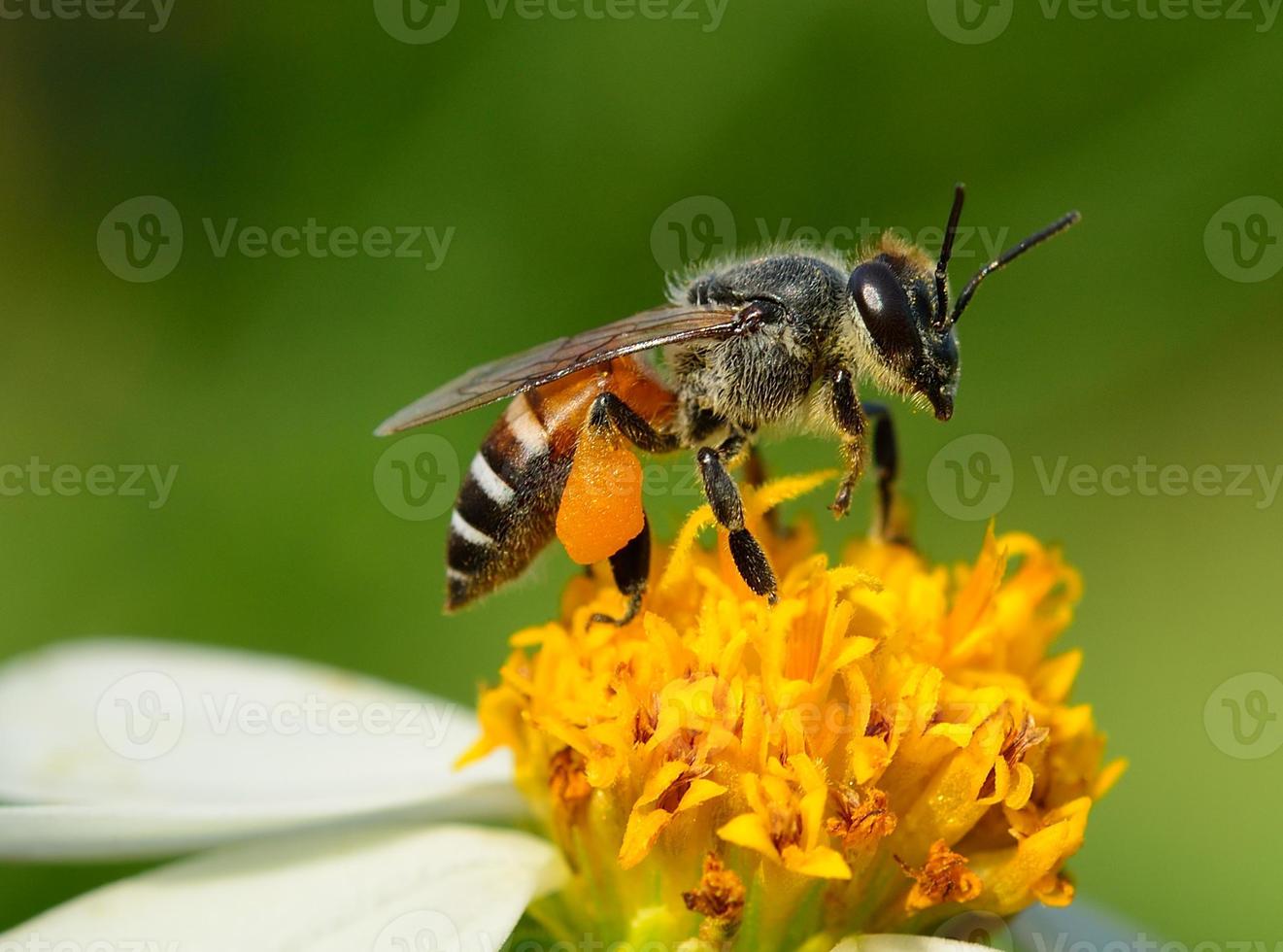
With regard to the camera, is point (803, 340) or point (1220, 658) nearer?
point (803, 340)

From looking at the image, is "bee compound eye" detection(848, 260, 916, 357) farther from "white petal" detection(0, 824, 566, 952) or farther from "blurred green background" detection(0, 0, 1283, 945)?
"blurred green background" detection(0, 0, 1283, 945)

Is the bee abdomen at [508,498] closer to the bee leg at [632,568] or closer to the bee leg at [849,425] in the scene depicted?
the bee leg at [632,568]

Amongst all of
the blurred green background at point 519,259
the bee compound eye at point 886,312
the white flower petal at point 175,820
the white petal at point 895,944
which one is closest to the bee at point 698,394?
the bee compound eye at point 886,312

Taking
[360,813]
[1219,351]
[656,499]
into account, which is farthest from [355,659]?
[1219,351]

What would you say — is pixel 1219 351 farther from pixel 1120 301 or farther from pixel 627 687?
pixel 627 687

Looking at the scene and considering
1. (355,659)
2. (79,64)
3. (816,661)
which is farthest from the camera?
(79,64)

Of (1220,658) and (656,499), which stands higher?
(656,499)
